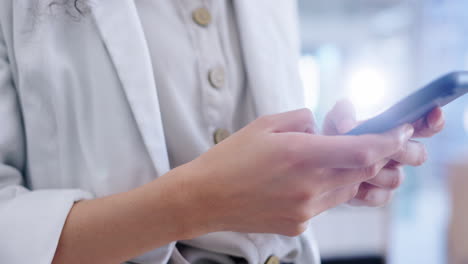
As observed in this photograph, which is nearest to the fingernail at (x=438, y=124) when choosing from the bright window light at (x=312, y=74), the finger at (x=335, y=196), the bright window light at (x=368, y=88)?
the finger at (x=335, y=196)

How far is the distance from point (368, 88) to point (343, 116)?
5.33 m

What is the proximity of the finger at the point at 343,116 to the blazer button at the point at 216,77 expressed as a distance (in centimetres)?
15

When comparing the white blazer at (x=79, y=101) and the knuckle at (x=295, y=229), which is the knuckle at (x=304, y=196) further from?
the white blazer at (x=79, y=101)

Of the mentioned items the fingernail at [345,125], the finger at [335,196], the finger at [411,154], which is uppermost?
the fingernail at [345,125]

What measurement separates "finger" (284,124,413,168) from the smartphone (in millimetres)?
10

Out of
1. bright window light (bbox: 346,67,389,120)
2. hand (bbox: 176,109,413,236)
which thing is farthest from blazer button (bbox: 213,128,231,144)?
bright window light (bbox: 346,67,389,120)

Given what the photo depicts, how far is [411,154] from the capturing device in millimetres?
446

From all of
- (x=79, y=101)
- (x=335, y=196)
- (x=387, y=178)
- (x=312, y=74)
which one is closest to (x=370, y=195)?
(x=387, y=178)

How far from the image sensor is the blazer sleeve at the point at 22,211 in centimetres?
40

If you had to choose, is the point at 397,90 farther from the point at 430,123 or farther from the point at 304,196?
the point at 304,196

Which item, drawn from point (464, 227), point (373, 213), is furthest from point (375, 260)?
point (464, 227)

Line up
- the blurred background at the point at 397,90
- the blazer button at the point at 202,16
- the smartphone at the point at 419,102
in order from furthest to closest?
the blurred background at the point at 397,90
the blazer button at the point at 202,16
the smartphone at the point at 419,102

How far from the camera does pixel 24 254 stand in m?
0.40

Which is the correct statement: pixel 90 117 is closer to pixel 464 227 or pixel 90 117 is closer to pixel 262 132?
pixel 262 132
